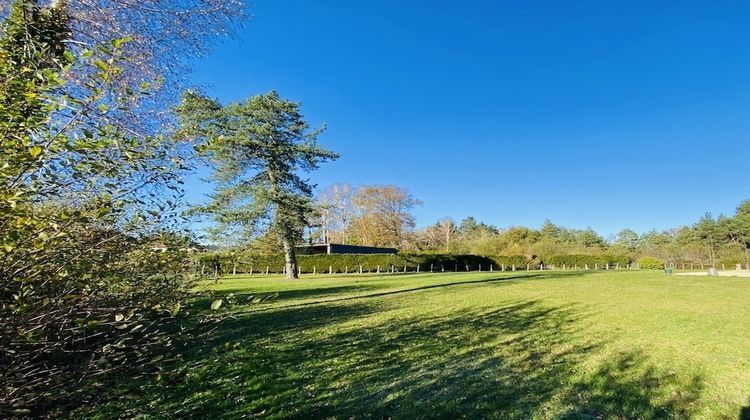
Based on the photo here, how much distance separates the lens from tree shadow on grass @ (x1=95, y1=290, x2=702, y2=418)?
388 cm

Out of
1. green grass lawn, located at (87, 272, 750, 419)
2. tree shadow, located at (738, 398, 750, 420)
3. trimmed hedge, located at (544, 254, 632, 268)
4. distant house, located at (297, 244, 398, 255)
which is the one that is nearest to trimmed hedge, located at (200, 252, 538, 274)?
trimmed hedge, located at (544, 254, 632, 268)

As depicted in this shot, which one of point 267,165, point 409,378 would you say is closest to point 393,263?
point 267,165

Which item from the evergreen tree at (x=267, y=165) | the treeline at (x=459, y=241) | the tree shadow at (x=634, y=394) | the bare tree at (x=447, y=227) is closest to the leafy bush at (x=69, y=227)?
the tree shadow at (x=634, y=394)

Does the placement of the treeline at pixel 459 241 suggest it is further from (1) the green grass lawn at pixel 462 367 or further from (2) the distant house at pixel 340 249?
(1) the green grass lawn at pixel 462 367

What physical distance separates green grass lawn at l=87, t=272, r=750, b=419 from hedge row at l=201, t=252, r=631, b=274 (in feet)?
72.9

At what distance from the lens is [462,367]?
526 centimetres

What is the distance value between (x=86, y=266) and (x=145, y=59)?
350 cm

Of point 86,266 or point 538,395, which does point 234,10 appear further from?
point 538,395

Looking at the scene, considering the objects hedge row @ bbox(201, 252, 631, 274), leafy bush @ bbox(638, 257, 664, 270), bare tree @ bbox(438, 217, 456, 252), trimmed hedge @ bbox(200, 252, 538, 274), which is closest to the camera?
trimmed hedge @ bbox(200, 252, 538, 274)

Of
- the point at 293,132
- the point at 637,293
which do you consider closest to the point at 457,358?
the point at 637,293

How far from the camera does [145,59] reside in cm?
448

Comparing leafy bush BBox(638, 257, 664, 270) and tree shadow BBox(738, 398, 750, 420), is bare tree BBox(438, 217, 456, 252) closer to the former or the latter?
leafy bush BBox(638, 257, 664, 270)

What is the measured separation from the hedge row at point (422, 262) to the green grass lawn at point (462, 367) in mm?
22205

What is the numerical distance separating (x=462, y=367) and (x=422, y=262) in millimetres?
35734
